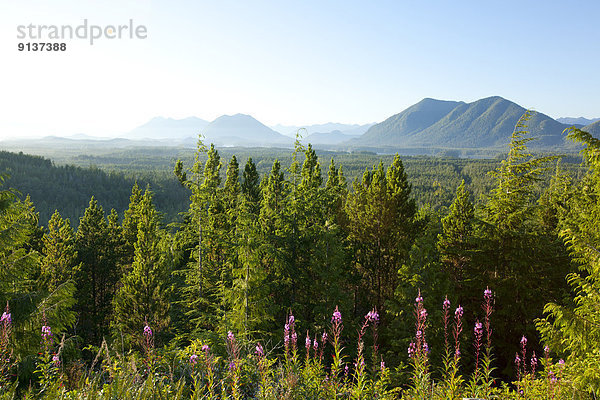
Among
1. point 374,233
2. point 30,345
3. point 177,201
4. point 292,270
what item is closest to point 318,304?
point 292,270

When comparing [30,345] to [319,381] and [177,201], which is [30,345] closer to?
[319,381]

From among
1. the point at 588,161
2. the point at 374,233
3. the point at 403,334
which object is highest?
the point at 588,161

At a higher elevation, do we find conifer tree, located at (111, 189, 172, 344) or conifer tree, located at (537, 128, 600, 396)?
conifer tree, located at (537, 128, 600, 396)

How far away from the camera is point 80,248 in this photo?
29.6m

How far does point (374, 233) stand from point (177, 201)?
4463 inches

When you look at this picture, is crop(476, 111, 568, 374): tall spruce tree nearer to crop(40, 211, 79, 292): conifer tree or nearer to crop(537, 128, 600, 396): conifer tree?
crop(537, 128, 600, 396): conifer tree

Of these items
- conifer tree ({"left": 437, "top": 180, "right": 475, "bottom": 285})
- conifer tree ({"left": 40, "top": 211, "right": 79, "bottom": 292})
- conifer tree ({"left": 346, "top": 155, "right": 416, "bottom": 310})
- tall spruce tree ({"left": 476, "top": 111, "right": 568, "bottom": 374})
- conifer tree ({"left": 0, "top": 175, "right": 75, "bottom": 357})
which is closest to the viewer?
conifer tree ({"left": 0, "top": 175, "right": 75, "bottom": 357})

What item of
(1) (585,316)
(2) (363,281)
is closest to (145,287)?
(2) (363,281)

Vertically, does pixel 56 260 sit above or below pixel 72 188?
above

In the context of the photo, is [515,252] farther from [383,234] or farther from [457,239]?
[383,234]

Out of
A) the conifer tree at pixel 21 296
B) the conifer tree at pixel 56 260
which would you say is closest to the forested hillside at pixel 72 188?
the conifer tree at pixel 56 260

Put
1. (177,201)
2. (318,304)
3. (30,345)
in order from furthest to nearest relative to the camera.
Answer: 1. (177,201)
2. (318,304)
3. (30,345)

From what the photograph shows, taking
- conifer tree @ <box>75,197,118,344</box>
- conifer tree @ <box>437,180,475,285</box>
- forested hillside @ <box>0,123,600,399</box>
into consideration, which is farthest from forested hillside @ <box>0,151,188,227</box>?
conifer tree @ <box>437,180,475,285</box>

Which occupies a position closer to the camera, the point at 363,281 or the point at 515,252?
the point at 515,252
